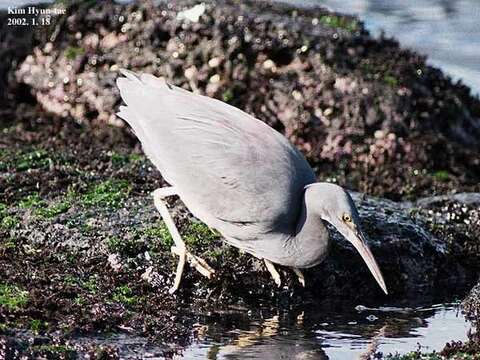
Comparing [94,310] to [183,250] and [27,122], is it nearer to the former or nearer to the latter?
[183,250]

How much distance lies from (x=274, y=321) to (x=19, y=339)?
5.19 feet

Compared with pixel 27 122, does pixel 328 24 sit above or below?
above

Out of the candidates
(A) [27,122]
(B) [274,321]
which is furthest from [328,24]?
(B) [274,321]

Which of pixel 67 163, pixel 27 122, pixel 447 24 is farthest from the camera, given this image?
pixel 447 24

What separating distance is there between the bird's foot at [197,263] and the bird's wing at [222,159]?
0.27 m

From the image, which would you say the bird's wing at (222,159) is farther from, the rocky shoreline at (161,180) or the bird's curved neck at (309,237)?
Result: the rocky shoreline at (161,180)

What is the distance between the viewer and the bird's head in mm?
6426

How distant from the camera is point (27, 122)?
35.8ft

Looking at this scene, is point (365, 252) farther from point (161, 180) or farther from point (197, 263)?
point (161, 180)

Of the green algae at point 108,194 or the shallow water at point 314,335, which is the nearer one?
the shallow water at point 314,335

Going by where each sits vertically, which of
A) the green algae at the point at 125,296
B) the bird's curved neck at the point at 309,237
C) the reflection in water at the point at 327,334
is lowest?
the reflection in water at the point at 327,334

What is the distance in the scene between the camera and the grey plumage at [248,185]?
21.2 ft

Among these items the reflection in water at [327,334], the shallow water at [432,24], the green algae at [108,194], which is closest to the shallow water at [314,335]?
the reflection in water at [327,334]

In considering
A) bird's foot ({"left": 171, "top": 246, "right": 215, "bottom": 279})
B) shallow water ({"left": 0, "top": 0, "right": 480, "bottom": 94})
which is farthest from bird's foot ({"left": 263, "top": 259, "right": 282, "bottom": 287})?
shallow water ({"left": 0, "top": 0, "right": 480, "bottom": 94})
